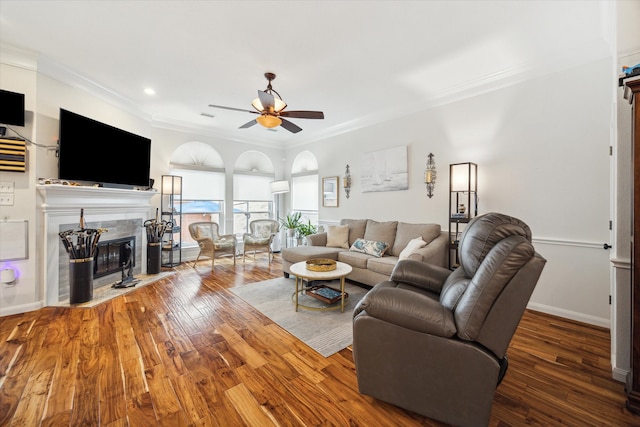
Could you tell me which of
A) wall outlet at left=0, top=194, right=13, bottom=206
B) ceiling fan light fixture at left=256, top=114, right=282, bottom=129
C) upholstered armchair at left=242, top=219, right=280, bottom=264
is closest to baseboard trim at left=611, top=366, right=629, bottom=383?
ceiling fan light fixture at left=256, top=114, right=282, bottom=129

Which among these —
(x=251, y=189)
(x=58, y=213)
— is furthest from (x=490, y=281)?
Result: (x=251, y=189)

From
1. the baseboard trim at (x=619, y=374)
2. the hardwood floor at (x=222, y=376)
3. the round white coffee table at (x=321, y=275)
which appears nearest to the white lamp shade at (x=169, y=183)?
the hardwood floor at (x=222, y=376)

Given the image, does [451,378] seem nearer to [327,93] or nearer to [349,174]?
[327,93]

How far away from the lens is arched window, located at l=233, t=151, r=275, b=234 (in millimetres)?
6289

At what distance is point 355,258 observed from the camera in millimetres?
3863

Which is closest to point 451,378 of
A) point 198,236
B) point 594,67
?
point 594,67

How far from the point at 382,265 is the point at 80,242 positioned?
3761mm

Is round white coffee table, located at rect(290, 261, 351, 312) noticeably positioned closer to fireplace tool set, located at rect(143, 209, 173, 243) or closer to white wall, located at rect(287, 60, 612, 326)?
white wall, located at rect(287, 60, 612, 326)

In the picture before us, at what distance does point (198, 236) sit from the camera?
16.2 feet

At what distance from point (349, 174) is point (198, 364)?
413 centimetres

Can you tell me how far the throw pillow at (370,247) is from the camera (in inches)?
155

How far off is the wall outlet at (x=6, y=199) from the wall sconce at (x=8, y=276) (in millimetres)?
710

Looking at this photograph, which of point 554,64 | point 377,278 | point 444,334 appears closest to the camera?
point 444,334

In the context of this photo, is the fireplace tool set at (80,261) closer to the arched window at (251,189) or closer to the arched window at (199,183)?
the arched window at (199,183)
